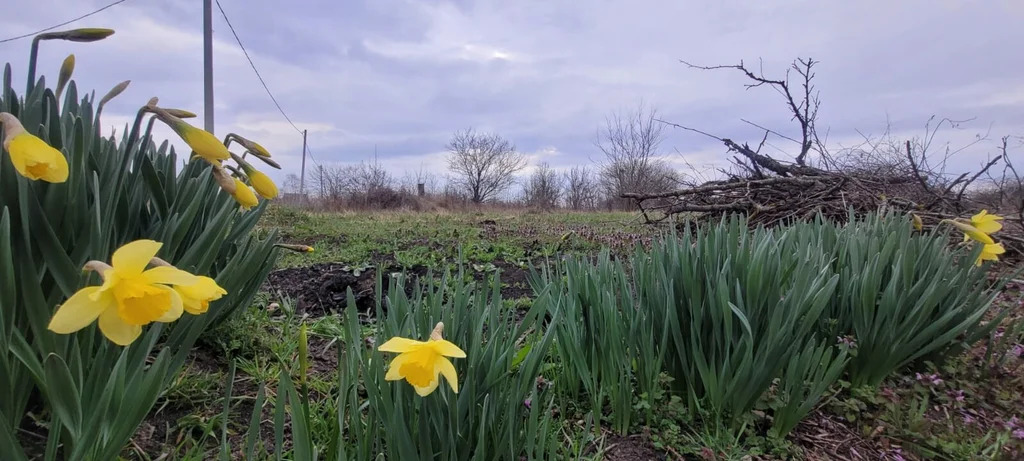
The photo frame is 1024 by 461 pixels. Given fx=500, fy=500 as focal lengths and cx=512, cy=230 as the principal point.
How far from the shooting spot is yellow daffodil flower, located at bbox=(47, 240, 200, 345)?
60 cm

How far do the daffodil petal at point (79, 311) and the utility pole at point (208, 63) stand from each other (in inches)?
365

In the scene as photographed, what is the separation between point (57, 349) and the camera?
31.8 inches

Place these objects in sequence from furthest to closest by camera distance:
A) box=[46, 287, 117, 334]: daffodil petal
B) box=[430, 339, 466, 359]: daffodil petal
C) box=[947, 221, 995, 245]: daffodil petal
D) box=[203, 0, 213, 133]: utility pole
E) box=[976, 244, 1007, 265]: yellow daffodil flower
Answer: box=[203, 0, 213, 133]: utility pole
box=[976, 244, 1007, 265]: yellow daffodil flower
box=[947, 221, 995, 245]: daffodil petal
box=[430, 339, 466, 359]: daffodil petal
box=[46, 287, 117, 334]: daffodil petal

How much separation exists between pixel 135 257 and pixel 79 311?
9 cm

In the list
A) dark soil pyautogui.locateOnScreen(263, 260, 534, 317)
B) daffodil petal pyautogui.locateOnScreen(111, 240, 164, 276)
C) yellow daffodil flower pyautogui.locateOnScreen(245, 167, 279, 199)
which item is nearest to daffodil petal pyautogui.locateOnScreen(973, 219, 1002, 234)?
dark soil pyautogui.locateOnScreen(263, 260, 534, 317)

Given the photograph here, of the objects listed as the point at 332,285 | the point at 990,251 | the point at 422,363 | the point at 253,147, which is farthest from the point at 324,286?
the point at 990,251

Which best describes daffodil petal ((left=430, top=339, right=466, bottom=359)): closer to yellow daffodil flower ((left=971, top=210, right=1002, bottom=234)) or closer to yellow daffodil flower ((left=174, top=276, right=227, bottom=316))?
yellow daffodil flower ((left=174, top=276, right=227, bottom=316))

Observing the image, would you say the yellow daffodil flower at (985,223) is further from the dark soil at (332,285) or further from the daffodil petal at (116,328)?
the daffodil petal at (116,328)

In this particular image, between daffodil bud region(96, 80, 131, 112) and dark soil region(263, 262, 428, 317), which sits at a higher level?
daffodil bud region(96, 80, 131, 112)

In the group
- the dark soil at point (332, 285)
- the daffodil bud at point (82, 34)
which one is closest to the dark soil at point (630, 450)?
the dark soil at point (332, 285)

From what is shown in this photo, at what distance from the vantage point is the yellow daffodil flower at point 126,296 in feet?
1.98

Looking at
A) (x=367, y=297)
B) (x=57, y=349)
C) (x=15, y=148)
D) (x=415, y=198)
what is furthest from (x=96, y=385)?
(x=415, y=198)

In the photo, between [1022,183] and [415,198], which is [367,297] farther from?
[415,198]

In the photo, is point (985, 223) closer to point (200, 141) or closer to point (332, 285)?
point (200, 141)
